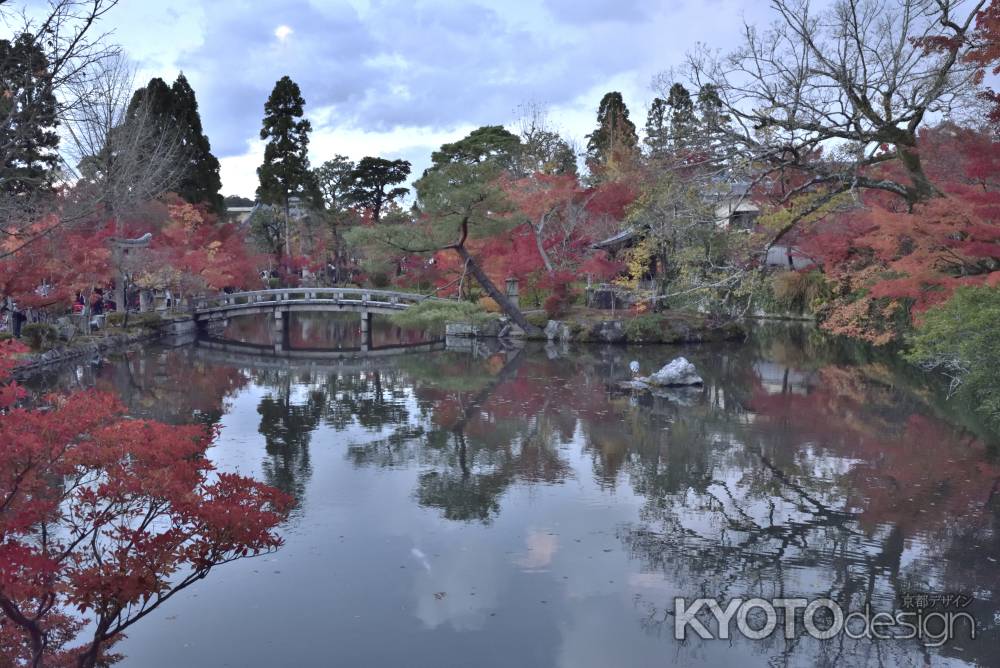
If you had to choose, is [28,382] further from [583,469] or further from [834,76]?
[834,76]

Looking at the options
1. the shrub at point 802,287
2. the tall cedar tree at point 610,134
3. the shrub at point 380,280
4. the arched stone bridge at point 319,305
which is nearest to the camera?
the arched stone bridge at point 319,305

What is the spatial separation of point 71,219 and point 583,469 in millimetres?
7802

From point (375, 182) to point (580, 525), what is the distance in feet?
137

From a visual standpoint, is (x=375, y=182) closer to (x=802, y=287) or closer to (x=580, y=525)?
(x=802, y=287)

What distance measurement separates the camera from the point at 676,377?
1883 cm

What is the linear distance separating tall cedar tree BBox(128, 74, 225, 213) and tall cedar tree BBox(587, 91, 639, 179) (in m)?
20.4

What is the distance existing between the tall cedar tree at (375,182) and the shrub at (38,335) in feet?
87.4

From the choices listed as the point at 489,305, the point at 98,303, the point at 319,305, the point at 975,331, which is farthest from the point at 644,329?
the point at 98,303

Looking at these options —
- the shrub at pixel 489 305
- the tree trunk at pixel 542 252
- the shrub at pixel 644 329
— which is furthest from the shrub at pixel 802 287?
the shrub at pixel 489 305

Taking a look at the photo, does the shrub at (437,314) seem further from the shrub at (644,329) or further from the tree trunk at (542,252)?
the shrub at (644,329)

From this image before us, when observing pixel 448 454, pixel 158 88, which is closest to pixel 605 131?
pixel 158 88

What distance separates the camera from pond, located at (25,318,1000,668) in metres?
6.39

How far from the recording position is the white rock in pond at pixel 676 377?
741 inches

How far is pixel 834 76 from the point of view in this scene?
9.33 meters
